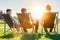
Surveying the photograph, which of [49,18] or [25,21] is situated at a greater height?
[49,18]

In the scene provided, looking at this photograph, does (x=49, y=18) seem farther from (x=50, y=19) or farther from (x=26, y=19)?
(x=26, y=19)

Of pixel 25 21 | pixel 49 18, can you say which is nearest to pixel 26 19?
pixel 25 21

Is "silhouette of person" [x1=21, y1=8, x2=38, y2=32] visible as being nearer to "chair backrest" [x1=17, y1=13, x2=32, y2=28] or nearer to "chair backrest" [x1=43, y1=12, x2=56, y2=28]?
"chair backrest" [x1=17, y1=13, x2=32, y2=28]

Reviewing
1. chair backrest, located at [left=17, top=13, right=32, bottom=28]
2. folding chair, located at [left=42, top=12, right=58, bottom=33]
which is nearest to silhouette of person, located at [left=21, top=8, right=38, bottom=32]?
chair backrest, located at [left=17, top=13, right=32, bottom=28]

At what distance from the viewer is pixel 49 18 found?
32.0ft

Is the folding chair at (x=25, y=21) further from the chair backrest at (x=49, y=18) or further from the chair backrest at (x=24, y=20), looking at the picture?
the chair backrest at (x=49, y=18)

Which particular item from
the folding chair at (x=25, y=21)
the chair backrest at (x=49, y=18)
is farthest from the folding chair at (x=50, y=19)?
the folding chair at (x=25, y=21)

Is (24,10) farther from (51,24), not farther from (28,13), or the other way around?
(51,24)

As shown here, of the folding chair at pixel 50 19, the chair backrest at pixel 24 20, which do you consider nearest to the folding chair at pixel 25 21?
the chair backrest at pixel 24 20

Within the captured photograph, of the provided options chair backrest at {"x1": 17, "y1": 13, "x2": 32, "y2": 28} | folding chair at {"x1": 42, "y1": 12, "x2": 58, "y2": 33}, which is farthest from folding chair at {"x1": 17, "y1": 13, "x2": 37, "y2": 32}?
folding chair at {"x1": 42, "y1": 12, "x2": 58, "y2": 33}

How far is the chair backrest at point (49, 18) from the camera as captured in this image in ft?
31.4

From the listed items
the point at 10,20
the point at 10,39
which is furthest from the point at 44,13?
the point at 10,39

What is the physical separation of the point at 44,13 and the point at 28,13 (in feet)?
2.29

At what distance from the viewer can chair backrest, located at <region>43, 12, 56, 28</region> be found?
9.56 metres
